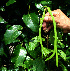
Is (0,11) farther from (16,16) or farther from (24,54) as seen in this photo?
(24,54)

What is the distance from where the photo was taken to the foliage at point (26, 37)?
93cm

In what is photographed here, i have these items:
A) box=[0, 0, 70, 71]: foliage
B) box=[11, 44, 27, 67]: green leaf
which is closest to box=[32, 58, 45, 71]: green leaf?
box=[0, 0, 70, 71]: foliage

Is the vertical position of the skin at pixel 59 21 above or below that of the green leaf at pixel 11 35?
above

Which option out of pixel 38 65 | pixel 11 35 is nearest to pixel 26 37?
pixel 11 35

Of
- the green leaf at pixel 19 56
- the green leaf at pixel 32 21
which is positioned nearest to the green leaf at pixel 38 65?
the green leaf at pixel 19 56

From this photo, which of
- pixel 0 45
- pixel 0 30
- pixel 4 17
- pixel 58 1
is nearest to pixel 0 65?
pixel 0 45

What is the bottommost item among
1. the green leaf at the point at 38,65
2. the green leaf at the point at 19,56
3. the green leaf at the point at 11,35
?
the green leaf at the point at 38,65

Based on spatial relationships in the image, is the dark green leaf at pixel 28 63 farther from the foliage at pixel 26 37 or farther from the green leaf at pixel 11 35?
the green leaf at pixel 11 35

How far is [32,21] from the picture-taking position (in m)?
0.94

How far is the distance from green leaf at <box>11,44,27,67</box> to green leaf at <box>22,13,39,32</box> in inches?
7.3

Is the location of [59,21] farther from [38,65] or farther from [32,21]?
[38,65]

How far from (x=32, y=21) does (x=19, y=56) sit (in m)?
0.29

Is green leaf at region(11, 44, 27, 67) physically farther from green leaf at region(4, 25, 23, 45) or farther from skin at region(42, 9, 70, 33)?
skin at region(42, 9, 70, 33)

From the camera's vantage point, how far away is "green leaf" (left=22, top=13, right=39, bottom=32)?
925mm
